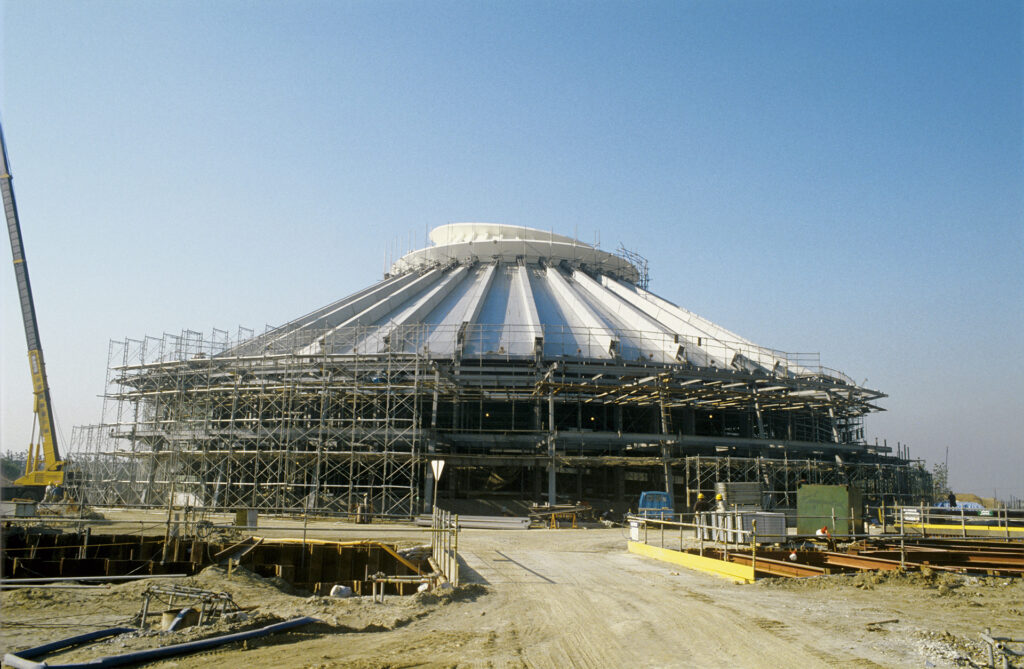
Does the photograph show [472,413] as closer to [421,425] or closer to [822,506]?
[421,425]

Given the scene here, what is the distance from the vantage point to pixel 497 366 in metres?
34.3

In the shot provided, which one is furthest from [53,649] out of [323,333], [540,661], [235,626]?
[323,333]

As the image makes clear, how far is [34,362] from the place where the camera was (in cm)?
3697

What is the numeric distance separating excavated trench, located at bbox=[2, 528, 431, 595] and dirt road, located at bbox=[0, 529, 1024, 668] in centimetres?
408

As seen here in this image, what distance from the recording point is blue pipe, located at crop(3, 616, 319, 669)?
7.12 meters

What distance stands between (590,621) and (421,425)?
79.4ft

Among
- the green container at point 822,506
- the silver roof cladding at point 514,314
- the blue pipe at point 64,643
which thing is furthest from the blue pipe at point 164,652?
the silver roof cladding at point 514,314

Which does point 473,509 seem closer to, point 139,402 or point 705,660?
point 139,402

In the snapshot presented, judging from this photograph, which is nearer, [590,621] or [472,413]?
[590,621]

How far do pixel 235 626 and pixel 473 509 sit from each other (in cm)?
2331

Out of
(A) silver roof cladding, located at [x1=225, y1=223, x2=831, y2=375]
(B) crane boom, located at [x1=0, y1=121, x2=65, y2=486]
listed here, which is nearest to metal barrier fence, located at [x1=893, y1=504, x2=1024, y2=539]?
(A) silver roof cladding, located at [x1=225, y1=223, x2=831, y2=375]

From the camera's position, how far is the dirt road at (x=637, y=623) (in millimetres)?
7645

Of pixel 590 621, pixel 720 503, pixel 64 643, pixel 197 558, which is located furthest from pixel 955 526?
pixel 64 643

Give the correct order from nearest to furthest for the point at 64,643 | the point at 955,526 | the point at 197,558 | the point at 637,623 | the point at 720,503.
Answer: the point at 64,643 < the point at 637,623 < the point at 197,558 < the point at 720,503 < the point at 955,526
